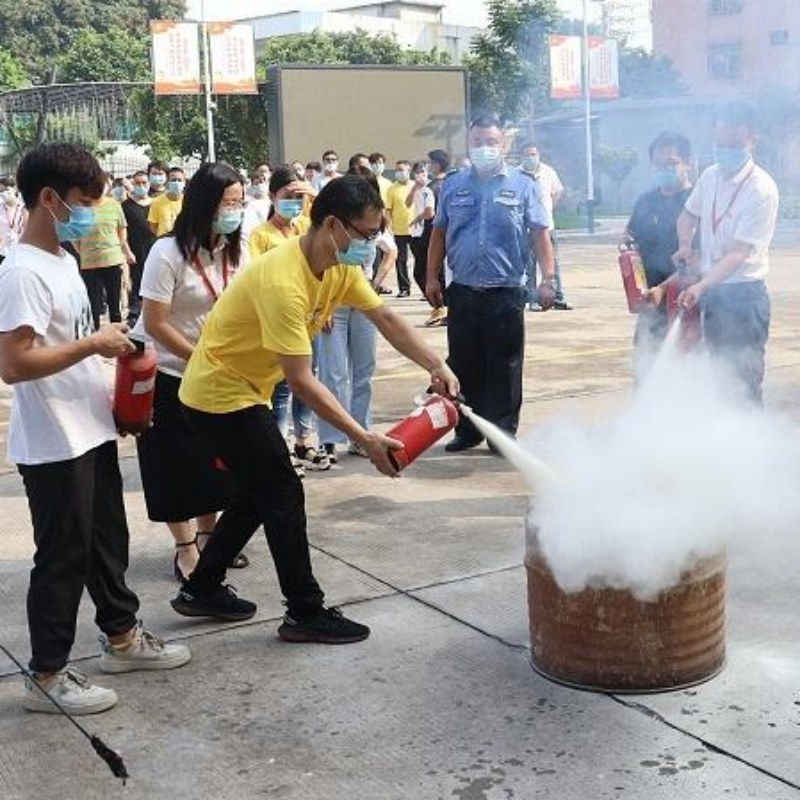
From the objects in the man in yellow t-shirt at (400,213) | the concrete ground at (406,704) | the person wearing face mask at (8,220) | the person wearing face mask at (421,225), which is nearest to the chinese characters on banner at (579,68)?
the concrete ground at (406,704)

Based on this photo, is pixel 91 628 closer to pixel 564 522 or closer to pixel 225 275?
pixel 225 275

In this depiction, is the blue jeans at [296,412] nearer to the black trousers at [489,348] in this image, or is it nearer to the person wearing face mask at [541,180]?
the black trousers at [489,348]

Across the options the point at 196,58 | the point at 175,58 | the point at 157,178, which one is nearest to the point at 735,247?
the point at 157,178

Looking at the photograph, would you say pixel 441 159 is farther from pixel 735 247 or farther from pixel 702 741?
pixel 702 741

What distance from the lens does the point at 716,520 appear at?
10.8 feet

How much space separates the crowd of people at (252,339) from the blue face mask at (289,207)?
16 mm

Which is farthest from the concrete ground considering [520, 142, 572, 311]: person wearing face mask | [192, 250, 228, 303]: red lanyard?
[520, 142, 572, 311]: person wearing face mask

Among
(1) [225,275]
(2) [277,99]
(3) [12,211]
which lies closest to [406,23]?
(2) [277,99]

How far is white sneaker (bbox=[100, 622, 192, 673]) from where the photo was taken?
3621 millimetres

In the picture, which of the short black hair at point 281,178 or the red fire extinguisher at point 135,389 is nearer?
the red fire extinguisher at point 135,389

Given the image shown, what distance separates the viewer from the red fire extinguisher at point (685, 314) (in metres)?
5.49

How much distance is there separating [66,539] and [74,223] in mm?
878

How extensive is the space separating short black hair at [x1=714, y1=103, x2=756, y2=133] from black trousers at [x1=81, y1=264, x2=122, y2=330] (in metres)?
6.94

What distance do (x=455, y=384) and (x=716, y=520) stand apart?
949 millimetres
